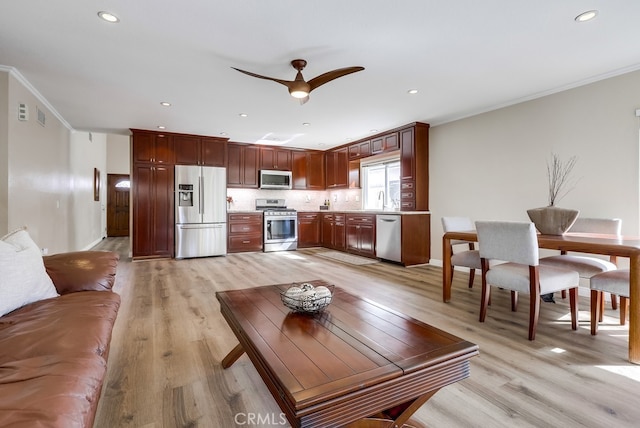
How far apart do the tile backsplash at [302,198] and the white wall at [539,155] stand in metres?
2.23

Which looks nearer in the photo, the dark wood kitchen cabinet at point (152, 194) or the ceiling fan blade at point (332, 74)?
the ceiling fan blade at point (332, 74)

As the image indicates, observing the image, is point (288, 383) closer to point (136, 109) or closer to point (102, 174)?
point (136, 109)

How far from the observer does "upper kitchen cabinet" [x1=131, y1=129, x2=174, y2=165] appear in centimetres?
547

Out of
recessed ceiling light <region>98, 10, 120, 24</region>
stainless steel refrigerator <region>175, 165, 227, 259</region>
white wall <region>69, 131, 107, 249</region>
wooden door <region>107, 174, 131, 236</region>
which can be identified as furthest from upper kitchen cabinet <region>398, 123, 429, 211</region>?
wooden door <region>107, 174, 131, 236</region>

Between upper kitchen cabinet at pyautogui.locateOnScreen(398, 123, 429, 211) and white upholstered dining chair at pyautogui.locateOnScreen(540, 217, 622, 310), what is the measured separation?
2246 millimetres

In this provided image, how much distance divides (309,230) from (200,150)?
285 cm

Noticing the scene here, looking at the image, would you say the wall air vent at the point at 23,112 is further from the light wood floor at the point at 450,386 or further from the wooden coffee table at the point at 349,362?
the wooden coffee table at the point at 349,362

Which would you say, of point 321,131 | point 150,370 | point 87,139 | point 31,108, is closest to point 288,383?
point 150,370

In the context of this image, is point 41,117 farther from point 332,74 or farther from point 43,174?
point 332,74

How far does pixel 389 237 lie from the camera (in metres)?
5.13

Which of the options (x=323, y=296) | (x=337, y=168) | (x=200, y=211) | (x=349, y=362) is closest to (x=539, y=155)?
(x=323, y=296)

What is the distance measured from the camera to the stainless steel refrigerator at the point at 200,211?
18.6 feet

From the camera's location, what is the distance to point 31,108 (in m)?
3.54

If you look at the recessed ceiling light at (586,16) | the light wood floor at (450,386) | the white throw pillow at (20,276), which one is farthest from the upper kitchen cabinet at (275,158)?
the recessed ceiling light at (586,16)
